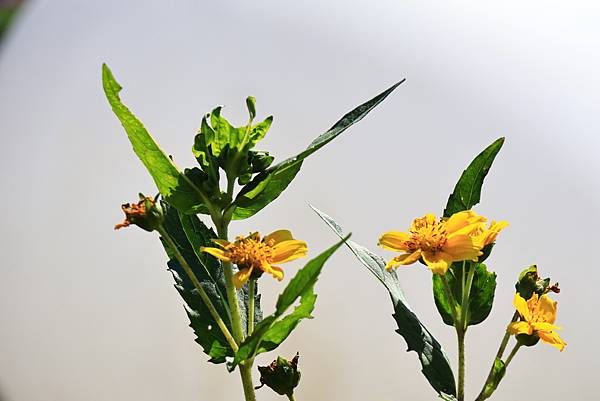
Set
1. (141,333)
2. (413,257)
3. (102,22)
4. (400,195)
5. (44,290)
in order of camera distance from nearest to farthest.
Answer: (413,257) < (400,195) < (141,333) < (44,290) < (102,22)

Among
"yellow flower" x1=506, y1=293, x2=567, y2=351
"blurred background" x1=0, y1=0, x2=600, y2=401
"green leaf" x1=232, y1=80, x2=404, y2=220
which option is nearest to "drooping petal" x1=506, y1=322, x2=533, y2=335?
"yellow flower" x1=506, y1=293, x2=567, y2=351

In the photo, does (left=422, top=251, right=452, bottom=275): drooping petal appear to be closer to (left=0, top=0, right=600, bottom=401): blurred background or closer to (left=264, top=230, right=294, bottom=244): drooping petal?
(left=264, top=230, right=294, bottom=244): drooping petal

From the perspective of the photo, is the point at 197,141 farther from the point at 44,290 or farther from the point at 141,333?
the point at 44,290

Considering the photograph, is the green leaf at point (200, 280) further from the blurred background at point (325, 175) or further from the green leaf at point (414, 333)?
the blurred background at point (325, 175)

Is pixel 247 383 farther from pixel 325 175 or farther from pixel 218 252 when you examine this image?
pixel 325 175

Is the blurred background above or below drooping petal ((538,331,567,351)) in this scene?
above

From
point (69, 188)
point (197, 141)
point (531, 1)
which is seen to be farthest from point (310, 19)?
point (197, 141)
